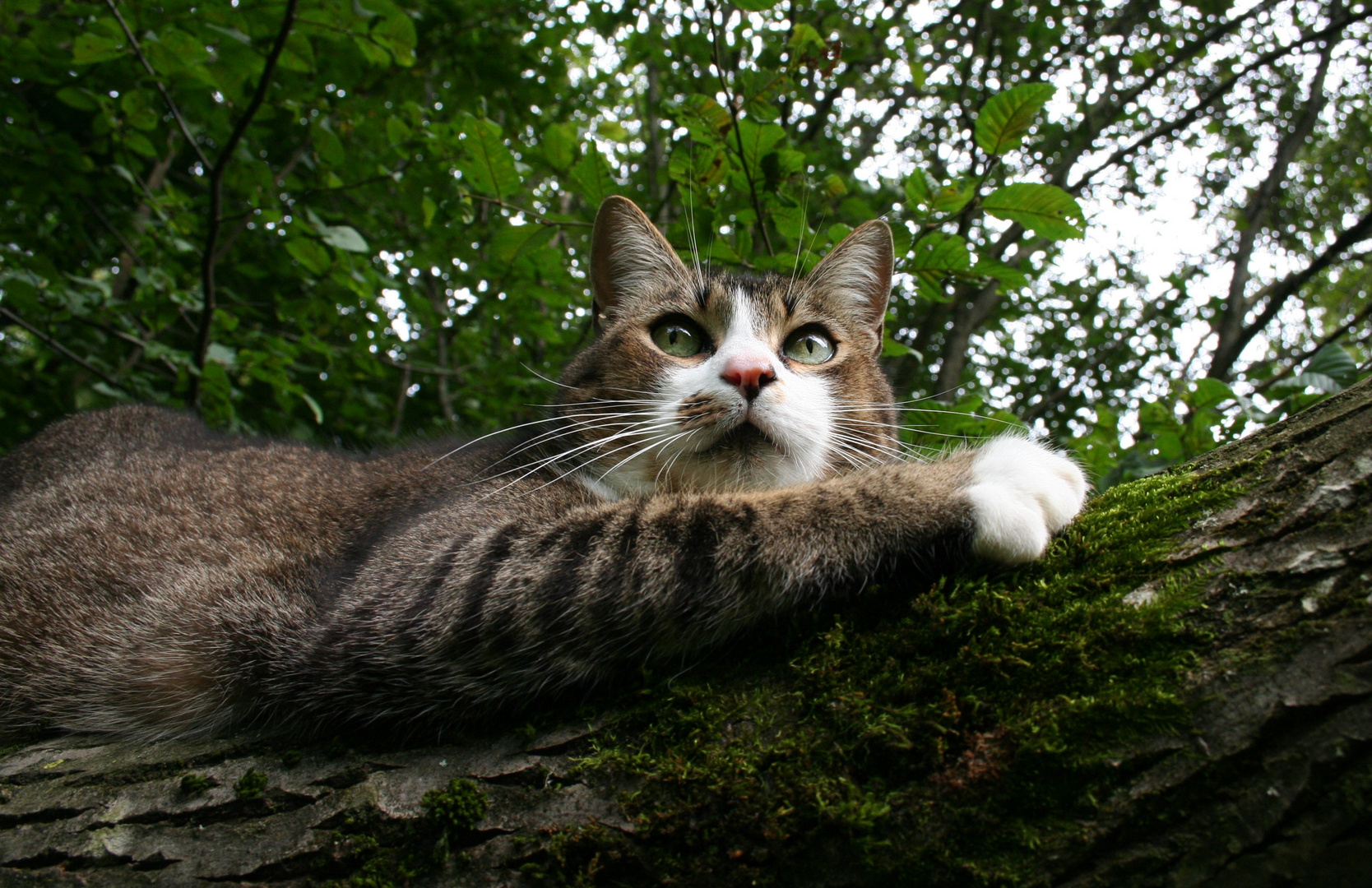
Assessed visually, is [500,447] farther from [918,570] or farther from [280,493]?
[918,570]

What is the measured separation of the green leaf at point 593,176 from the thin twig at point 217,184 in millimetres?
1258

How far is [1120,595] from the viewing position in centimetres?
146

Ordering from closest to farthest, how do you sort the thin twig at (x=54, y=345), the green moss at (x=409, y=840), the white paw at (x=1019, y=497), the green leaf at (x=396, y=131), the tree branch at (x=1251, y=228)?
the green moss at (x=409, y=840), the white paw at (x=1019, y=497), the green leaf at (x=396, y=131), the thin twig at (x=54, y=345), the tree branch at (x=1251, y=228)

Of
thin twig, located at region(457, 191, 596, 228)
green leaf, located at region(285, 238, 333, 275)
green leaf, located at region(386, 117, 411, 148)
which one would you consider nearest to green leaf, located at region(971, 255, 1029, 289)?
thin twig, located at region(457, 191, 596, 228)

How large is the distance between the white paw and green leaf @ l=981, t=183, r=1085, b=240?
1021 millimetres

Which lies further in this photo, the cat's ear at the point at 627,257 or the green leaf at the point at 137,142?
the green leaf at the point at 137,142

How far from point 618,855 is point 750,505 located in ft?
2.78

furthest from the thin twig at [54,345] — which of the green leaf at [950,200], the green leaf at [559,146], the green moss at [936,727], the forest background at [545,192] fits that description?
the green leaf at [950,200]

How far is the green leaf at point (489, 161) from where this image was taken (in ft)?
10.0

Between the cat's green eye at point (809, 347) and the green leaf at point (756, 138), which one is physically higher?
the green leaf at point (756, 138)

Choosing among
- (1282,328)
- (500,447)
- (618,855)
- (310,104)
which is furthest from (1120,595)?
(1282,328)

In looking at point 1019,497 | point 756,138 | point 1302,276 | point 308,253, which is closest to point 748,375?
point 1019,497

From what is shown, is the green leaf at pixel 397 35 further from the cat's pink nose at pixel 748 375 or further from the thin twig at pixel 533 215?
the cat's pink nose at pixel 748 375

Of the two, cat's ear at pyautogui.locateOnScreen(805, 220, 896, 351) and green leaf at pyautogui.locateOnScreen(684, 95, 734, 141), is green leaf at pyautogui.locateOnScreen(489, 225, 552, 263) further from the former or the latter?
cat's ear at pyautogui.locateOnScreen(805, 220, 896, 351)
